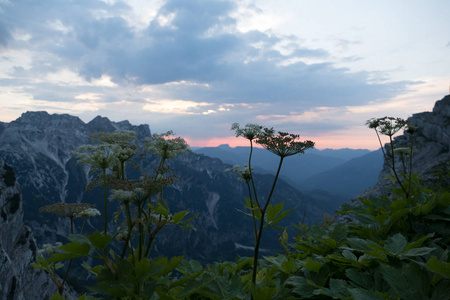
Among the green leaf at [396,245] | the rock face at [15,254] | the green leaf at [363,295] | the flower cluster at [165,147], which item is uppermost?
the flower cluster at [165,147]

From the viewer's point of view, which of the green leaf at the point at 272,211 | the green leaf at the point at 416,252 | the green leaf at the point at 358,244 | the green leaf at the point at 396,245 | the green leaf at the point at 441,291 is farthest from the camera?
the green leaf at the point at 272,211

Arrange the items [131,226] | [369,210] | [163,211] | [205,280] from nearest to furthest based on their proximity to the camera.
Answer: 1. [131,226]
2. [205,280]
3. [163,211]
4. [369,210]

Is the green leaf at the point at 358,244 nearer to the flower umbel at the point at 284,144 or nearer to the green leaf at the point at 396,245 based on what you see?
the green leaf at the point at 396,245

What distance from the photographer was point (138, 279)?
2244 mm

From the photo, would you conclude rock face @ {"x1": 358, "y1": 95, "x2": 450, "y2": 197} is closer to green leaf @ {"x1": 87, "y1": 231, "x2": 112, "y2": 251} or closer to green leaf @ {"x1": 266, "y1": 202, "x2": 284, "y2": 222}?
green leaf @ {"x1": 266, "y1": 202, "x2": 284, "y2": 222}

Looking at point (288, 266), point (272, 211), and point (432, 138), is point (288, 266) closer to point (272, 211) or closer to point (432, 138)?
point (272, 211)

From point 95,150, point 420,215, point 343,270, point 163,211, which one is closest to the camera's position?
point 163,211

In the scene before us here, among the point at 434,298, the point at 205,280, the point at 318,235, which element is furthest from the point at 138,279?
the point at 318,235

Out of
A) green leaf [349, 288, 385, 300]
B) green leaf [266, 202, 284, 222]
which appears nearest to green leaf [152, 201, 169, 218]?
green leaf [266, 202, 284, 222]

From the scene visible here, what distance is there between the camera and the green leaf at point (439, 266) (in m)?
2.12

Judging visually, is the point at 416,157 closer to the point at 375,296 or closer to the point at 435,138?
the point at 435,138

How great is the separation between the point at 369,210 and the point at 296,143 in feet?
8.02

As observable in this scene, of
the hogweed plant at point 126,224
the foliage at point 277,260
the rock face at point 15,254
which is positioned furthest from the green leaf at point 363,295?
the rock face at point 15,254

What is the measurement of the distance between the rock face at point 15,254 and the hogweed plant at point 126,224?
6353cm
